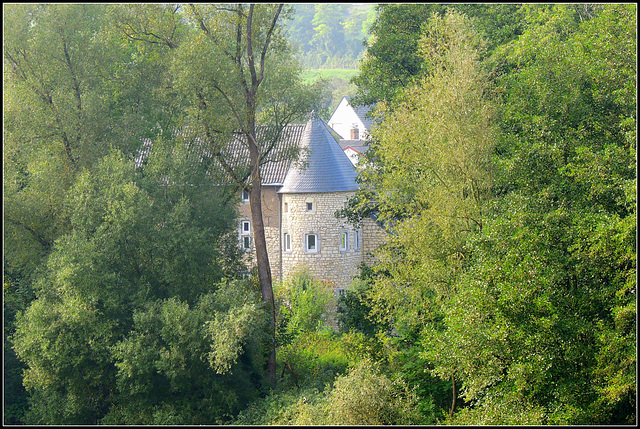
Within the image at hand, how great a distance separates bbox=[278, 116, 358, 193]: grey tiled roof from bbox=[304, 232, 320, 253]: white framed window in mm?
2257

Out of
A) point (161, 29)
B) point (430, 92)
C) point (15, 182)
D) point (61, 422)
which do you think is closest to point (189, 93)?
point (161, 29)

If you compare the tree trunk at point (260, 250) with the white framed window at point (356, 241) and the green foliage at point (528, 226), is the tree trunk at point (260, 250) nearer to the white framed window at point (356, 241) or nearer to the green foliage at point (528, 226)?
the green foliage at point (528, 226)

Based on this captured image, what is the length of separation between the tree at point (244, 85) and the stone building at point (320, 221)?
1005cm

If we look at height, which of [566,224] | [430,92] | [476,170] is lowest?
[566,224]

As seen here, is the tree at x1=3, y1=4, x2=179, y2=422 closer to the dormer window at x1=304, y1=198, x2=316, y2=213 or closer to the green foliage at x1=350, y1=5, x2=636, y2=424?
the green foliage at x1=350, y1=5, x2=636, y2=424

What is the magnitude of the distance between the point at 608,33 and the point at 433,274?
22.3ft

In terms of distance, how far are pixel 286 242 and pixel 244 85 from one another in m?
13.9

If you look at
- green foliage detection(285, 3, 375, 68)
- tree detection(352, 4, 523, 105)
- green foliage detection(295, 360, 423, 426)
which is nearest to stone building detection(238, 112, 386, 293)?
tree detection(352, 4, 523, 105)

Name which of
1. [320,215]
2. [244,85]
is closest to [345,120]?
[320,215]

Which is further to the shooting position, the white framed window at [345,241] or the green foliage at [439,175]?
the white framed window at [345,241]

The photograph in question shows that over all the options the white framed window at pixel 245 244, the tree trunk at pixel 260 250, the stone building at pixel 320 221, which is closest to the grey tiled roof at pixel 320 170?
the stone building at pixel 320 221

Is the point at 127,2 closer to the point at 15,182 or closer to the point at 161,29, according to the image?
the point at 161,29

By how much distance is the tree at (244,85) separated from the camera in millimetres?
16922

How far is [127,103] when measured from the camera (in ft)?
65.3
